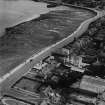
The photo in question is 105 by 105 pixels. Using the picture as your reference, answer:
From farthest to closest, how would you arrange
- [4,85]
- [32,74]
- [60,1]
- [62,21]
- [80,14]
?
1. [60,1]
2. [80,14]
3. [62,21]
4. [32,74]
5. [4,85]

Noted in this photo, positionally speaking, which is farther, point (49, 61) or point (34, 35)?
point (34, 35)

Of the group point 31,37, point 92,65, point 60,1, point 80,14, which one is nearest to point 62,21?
point 80,14

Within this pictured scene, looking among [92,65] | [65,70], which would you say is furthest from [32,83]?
[92,65]

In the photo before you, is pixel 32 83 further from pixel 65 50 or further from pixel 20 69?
pixel 65 50

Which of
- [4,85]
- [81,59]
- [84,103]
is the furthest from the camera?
[81,59]

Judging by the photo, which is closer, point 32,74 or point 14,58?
point 32,74

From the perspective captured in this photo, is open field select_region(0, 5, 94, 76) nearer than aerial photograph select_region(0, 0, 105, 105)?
No

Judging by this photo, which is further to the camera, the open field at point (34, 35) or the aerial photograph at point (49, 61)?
the open field at point (34, 35)
